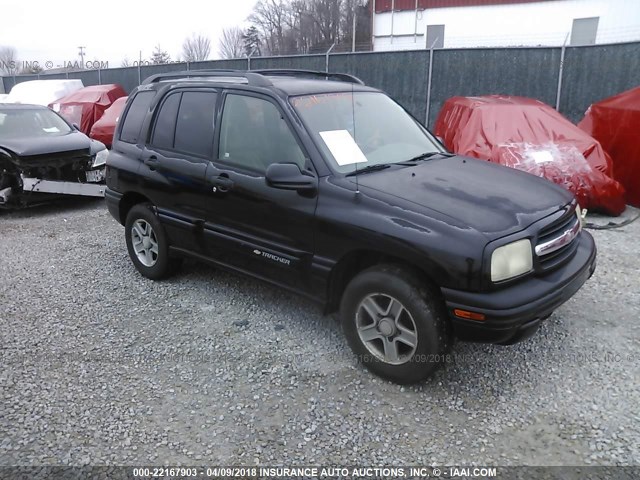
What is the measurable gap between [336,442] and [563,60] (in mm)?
8778

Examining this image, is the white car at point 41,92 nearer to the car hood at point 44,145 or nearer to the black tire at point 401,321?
the car hood at point 44,145

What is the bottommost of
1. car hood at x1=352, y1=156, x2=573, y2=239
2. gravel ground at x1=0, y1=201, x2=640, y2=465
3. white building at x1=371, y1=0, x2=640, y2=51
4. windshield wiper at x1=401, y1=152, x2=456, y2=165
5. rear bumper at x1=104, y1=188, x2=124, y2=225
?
gravel ground at x1=0, y1=201, x2=640, y2=465

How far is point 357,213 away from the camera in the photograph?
10.3ft

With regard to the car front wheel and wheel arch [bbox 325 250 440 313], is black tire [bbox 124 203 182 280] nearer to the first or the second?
the car front wheel

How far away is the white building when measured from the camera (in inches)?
936

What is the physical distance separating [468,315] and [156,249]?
3092mm

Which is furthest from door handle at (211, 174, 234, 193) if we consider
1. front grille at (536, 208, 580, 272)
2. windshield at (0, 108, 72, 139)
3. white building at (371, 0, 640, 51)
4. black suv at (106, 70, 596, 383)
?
white building at (371, 0, 640, 51)

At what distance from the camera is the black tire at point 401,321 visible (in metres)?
2.93

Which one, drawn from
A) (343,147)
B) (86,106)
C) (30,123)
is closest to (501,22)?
(86,106)

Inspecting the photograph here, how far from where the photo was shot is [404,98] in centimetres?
1130

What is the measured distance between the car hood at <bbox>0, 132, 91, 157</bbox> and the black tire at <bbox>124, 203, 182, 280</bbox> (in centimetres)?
337

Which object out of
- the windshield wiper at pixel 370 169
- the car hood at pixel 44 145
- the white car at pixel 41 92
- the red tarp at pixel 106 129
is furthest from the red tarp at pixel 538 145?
the white car at pixel 41 92

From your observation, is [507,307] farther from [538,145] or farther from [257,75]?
[538,145]

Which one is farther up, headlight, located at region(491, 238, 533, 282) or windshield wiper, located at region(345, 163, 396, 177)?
windshield wiper, located at region(345, 163, 396, 177)
